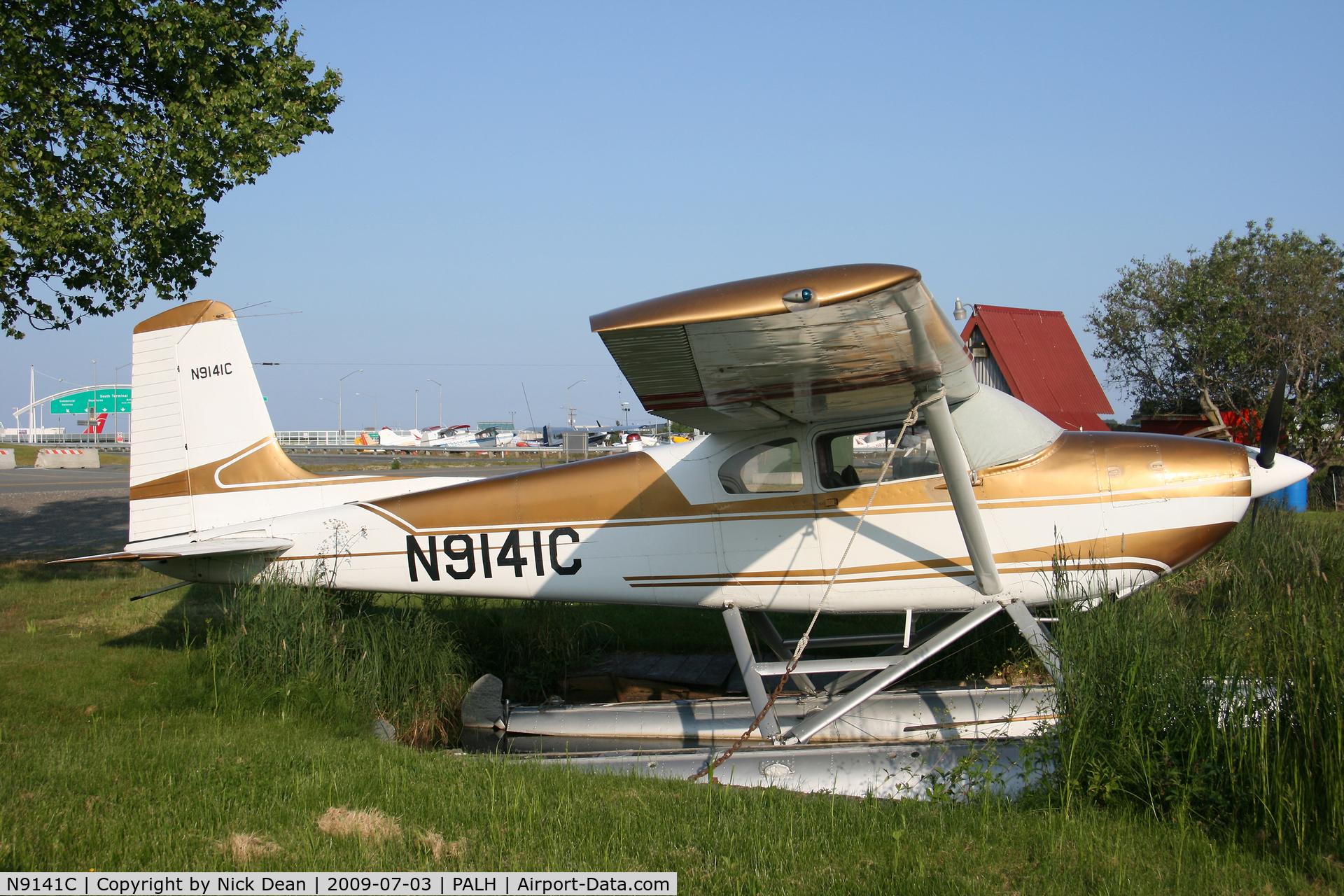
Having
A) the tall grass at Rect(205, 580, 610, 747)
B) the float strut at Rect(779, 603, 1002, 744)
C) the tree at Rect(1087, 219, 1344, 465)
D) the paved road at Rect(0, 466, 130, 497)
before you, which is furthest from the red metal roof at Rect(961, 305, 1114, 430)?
the paved road at Rect(0, 466, 130, 497)

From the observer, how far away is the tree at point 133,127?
24.5 feet

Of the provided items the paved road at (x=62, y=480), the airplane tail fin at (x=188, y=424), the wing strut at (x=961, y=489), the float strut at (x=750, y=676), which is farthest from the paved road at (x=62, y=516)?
the wing strut at (x=961, y=489)

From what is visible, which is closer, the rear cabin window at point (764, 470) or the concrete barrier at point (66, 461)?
the rear cabin window at point (764, 470)

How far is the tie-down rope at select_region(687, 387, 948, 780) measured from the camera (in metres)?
4.59

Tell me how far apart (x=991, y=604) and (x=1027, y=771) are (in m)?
1.51

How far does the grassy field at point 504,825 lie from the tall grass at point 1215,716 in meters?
0.15

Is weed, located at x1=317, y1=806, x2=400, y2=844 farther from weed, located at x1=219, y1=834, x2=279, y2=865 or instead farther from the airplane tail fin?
the airplane tail fin

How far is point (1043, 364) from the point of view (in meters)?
22.2

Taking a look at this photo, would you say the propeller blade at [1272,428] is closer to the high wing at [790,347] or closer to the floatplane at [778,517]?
the floatplane at [778,517]

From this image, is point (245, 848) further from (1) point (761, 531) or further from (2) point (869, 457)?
(2) point (869, 457)

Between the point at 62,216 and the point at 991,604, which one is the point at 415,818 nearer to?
the point at 991,604

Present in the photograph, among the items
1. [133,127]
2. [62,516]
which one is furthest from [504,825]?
[62,516]

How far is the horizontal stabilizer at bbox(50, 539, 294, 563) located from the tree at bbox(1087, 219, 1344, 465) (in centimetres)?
1796

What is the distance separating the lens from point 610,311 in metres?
3.42
